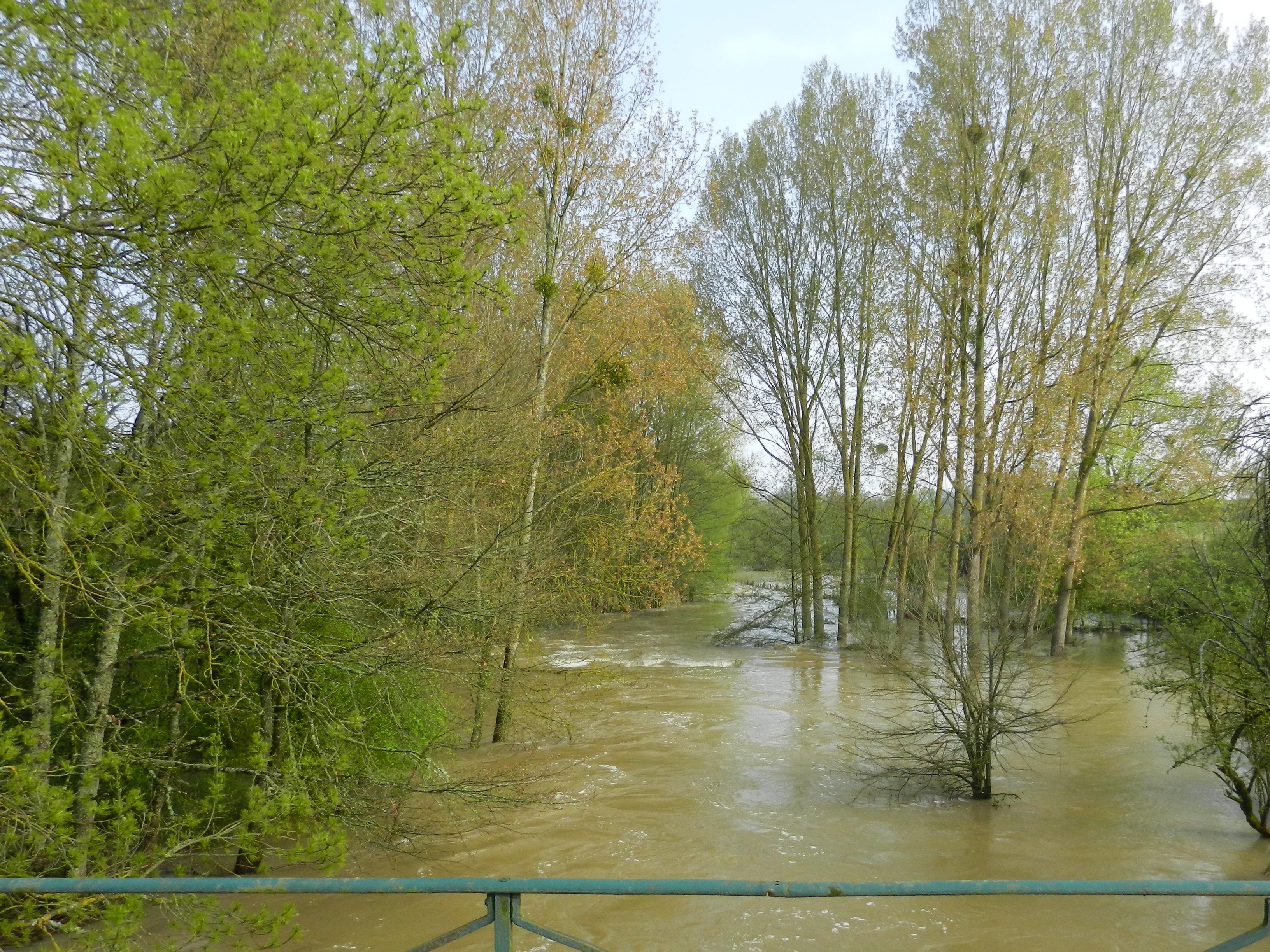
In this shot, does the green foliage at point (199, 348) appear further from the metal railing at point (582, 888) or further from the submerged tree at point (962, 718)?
the submerged tree at point (962, 718)

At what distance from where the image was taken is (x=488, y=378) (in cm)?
930

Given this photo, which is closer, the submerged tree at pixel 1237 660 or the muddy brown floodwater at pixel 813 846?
the muddy brown floodwater at pixel 813 846

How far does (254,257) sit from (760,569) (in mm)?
43048

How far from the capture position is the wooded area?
170 inches

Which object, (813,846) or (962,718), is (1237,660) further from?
(813,846)

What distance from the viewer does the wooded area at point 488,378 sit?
4320mm

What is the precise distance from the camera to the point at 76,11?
3.83 meters

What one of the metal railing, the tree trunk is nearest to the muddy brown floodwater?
the tree trunk

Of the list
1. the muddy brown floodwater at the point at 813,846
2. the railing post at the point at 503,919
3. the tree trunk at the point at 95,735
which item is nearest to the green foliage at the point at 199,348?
the tree trunk at the point at 95,735

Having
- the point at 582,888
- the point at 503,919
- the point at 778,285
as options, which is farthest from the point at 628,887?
the point at 778,285

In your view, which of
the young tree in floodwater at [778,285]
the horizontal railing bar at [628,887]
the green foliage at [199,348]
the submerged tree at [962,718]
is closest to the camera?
the horizontal railing bar at [628,887]

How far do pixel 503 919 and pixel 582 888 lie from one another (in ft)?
0.79

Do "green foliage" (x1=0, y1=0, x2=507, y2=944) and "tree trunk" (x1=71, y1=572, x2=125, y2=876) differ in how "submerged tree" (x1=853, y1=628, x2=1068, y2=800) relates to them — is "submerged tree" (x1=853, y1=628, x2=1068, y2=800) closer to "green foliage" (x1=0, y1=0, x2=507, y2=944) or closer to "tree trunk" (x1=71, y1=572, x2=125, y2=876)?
"green foliage" (x1=0, y1=0, x2=507, y2=944)

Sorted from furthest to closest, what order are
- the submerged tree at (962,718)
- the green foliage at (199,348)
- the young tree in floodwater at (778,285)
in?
the young tree in floodwater at (778,285) < the submerged tree at (962,718) < the green foliage at (199,348)
